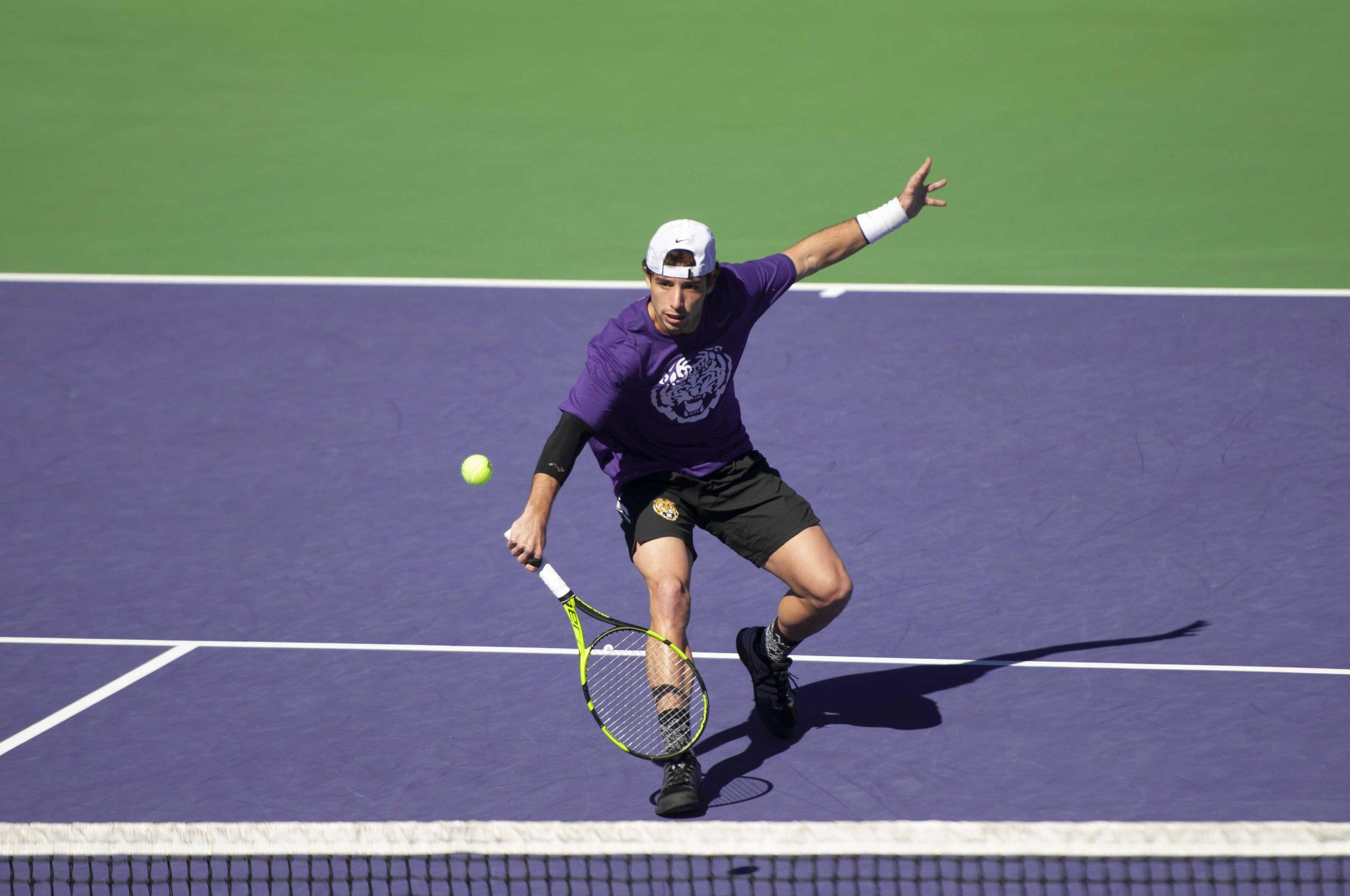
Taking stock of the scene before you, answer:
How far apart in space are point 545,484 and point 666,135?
9969 mm

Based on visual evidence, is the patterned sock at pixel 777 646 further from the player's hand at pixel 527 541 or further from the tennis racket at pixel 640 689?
the player's hand at pixel 527 541

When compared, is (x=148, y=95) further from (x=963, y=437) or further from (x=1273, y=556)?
(x=1273, y=556)

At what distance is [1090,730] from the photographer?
6.25 metres

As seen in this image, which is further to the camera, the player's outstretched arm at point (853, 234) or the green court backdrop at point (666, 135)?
the green court backdrop at point (666, 135)

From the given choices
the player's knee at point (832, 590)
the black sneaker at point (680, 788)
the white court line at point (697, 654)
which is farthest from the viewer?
the white court line at point (697, 654)

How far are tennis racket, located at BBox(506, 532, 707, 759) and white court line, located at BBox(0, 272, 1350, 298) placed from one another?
537 cm

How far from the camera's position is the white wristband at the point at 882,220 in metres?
6.50

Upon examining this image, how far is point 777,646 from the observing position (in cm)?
616

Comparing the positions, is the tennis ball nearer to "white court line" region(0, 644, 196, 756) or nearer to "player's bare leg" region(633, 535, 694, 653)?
"player's bare leg" region(633, 535, 694, 653)

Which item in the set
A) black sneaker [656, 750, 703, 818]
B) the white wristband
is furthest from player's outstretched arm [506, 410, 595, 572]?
the white wristband

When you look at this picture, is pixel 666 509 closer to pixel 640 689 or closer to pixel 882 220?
pixel 640 689

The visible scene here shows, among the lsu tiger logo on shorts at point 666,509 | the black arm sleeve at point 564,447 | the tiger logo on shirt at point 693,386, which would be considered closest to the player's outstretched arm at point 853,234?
the tiger logo on shirt at point 693,386

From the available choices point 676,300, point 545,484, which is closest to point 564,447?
point 545,484

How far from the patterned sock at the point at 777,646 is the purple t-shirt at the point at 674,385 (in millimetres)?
685
